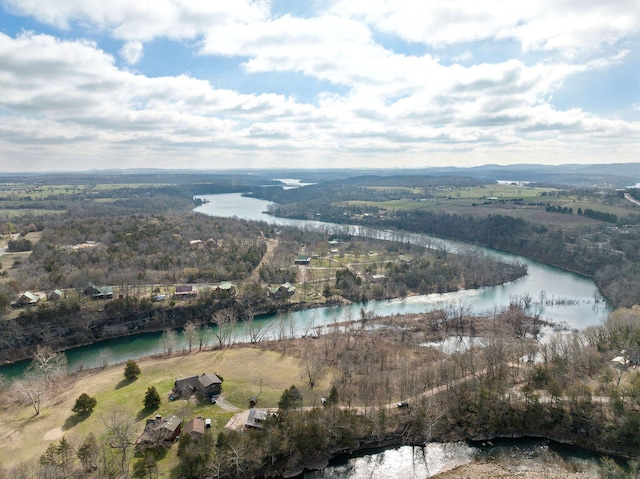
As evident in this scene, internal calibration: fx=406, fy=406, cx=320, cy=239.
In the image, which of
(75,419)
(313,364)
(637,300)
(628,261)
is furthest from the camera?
(628,261)

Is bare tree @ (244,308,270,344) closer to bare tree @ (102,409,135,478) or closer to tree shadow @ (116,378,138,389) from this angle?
tree shadow @ (116,378,138,389)

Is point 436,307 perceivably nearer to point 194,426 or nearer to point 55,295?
point 194,426

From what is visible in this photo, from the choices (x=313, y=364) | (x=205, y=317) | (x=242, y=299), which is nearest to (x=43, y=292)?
(x=205, y=317)

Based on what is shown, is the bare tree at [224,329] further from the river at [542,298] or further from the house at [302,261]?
the house at [302,261]

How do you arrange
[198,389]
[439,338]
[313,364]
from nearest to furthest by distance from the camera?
[198,389] < [313,364] < [439,338]

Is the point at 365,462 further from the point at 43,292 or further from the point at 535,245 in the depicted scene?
the point at 535,245
